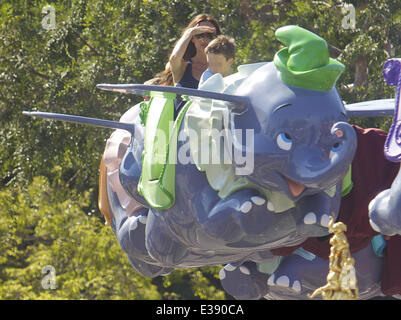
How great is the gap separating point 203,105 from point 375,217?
89 centimetres

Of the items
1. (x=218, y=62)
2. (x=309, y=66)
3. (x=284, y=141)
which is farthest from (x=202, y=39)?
(x=284, y=141)

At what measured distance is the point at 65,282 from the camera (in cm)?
1013

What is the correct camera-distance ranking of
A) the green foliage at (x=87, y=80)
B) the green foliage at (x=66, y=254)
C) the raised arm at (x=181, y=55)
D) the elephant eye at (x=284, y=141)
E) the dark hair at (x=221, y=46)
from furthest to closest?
the green foliage at (x=66, y=254) → the green foliage at (x=87, y=80) → the raised arm at (x=181, y=55) → the dark hair at (x=221, y=46) → the elephant eye at (x=284, y=141)

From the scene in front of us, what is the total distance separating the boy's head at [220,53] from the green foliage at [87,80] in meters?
3.50

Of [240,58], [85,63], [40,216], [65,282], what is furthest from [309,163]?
[40,216]

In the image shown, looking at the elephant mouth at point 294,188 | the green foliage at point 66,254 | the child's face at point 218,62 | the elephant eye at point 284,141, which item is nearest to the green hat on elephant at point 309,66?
the elephant eye at point 284,141

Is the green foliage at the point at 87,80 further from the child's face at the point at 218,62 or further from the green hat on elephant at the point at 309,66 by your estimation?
the green hat on elephant at the point at 309,66

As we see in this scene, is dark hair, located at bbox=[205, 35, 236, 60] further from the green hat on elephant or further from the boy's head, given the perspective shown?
the green hat on elephant

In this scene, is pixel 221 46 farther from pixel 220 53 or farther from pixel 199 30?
pixel 199 30

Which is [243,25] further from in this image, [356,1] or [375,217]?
[375,217]

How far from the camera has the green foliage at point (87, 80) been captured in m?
8.41

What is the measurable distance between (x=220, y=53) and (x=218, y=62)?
4 centimetres

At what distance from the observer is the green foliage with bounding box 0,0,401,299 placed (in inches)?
331

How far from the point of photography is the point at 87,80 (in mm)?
8953
